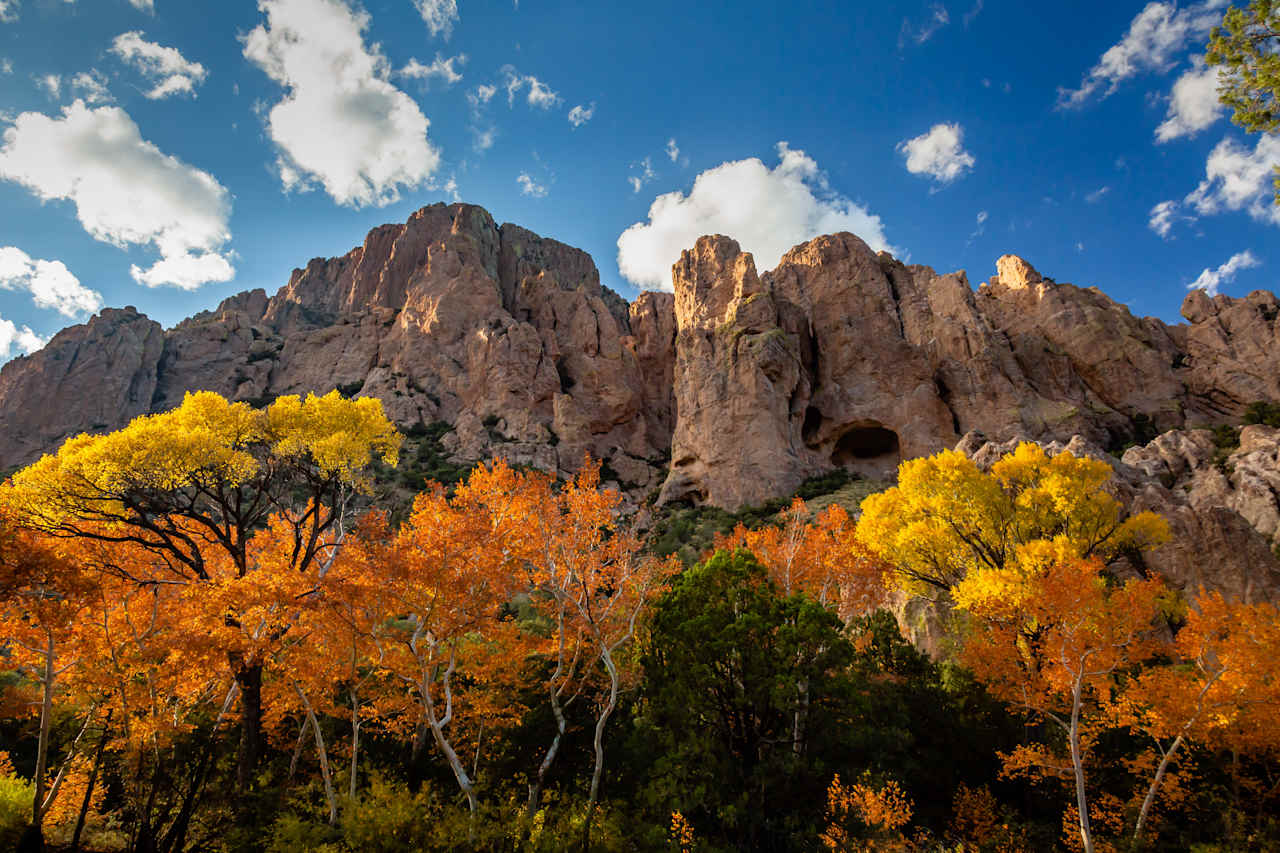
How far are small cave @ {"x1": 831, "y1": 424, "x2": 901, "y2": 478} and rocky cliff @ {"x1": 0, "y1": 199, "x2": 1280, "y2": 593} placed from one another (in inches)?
9.2

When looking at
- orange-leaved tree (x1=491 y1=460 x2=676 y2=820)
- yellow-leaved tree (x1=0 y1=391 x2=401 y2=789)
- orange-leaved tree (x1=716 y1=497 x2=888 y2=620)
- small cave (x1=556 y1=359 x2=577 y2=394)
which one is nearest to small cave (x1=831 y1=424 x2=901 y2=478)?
orange-leaved tree (x1=716 y1=497 x2=888 y2=620)

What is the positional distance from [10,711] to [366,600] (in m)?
12.6

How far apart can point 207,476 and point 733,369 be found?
4526 centimetres

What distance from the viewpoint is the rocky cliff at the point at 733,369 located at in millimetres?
51375

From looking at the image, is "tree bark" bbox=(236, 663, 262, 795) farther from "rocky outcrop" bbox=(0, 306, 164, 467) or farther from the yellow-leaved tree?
"rocky outcrop" bbox=(0, 306, 164, 467)

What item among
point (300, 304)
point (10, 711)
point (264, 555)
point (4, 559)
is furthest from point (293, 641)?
point (300, 304)

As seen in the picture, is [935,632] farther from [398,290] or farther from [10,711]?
[398,290]

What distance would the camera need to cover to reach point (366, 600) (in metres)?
12.1

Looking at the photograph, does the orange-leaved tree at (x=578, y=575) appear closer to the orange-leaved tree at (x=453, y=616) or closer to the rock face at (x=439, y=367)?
the orange-leaved tree at (x=453, y=616)

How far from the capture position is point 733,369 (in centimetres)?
5403

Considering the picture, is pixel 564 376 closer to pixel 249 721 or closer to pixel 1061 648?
pixel 249 721

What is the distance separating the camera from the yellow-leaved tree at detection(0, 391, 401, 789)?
43.0ft

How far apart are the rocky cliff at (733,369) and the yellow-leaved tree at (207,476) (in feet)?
122

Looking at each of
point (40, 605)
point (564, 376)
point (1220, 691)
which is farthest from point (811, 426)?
point (40, 605)
